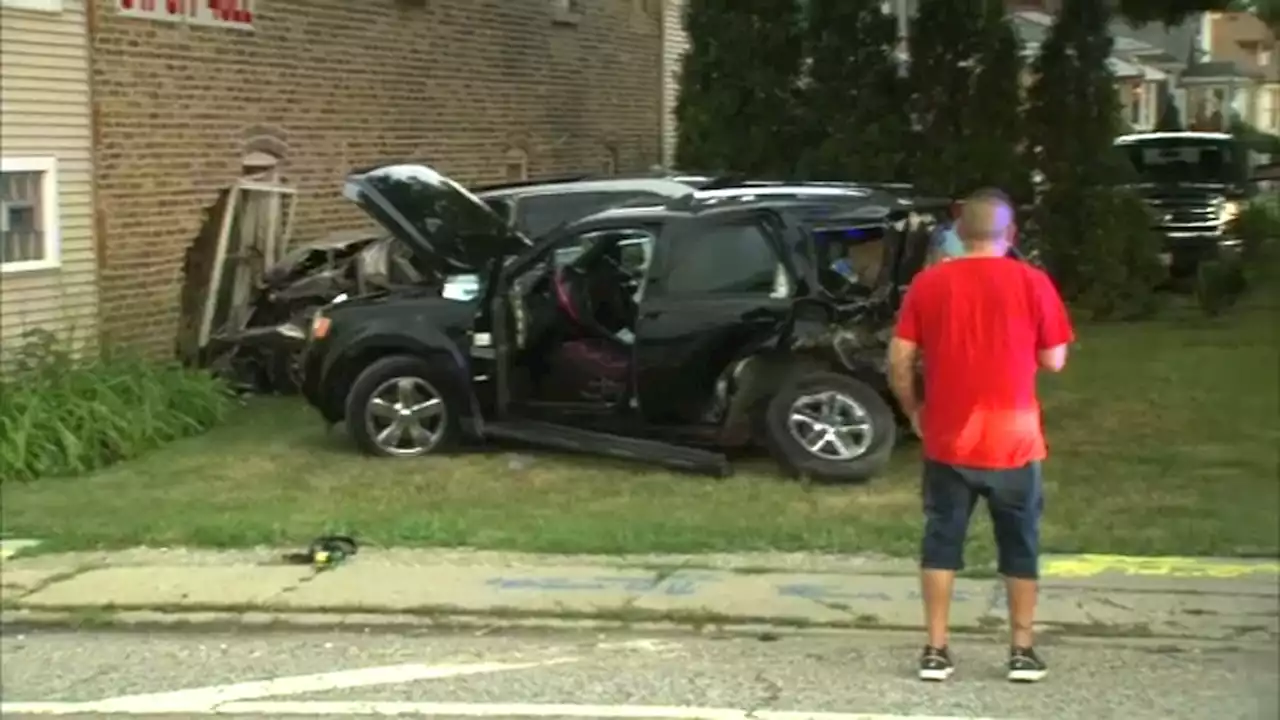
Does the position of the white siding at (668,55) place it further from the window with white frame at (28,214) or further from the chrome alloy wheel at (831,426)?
the chrome alloy wheel at (831,426)

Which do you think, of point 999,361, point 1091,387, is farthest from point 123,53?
point 999,361

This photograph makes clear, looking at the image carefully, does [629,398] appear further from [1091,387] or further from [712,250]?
[1091,387]

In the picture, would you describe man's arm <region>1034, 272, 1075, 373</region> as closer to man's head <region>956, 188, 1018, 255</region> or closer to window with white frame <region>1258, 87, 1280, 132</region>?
man's head <region>956, 188, 1018, 255</region>

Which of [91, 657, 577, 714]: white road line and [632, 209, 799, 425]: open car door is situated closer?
[91, 657, 577, 714]: white road line

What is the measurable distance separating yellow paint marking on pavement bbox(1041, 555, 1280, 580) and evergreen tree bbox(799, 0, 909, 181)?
31.9ft

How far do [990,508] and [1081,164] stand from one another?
42.0 feet

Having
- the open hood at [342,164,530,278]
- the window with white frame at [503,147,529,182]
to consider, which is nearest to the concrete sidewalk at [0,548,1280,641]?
the open hood at [342,164,530,278]

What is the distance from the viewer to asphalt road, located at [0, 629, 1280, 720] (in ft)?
20.7

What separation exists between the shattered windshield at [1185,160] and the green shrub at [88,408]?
13.2m

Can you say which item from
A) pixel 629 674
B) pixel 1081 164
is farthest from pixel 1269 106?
pixel 629 674

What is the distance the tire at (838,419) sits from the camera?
10047 mm

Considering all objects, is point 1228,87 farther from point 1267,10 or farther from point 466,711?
point 466,711

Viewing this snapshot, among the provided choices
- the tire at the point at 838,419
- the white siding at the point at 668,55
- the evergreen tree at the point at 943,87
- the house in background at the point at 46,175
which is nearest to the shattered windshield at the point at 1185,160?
the evergreen tree at the point at 943,87

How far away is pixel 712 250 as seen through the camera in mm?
10562
